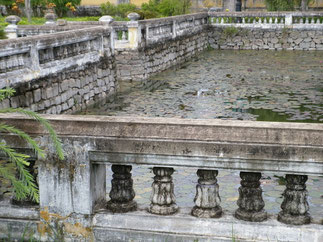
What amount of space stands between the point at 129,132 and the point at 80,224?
716 mm

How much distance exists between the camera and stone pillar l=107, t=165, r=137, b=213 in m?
3.48

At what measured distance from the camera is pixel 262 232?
320 centimetres

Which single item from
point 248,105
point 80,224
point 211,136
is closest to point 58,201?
point 80,224

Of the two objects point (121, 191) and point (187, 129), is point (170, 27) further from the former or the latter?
point (187, 129)

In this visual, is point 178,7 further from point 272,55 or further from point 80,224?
point 80,224

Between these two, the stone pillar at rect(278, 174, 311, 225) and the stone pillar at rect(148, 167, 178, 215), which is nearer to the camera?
the stone pillar at rect(278, 174, 311, 225)

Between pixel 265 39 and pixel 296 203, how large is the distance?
21629mm

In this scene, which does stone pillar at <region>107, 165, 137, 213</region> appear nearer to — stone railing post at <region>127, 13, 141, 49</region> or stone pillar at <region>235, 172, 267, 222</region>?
stone pillar at <region>235, 172, 267, 222</region>

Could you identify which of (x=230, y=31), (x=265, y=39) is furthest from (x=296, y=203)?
(x=230, y=31)

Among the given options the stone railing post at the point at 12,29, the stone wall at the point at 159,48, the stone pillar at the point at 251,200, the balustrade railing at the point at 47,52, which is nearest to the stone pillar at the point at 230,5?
the stone wall at the point at 159,48

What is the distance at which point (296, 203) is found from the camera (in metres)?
3.22

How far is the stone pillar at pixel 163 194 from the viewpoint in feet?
11.1

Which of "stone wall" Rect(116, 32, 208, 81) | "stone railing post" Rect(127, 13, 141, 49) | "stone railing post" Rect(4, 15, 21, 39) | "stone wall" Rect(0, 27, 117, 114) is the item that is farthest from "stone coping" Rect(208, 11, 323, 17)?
"stone railing post" Rect(4, 15, 21, 39)

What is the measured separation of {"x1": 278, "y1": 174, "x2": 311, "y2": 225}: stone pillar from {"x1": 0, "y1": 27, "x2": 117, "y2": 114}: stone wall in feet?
18.3
